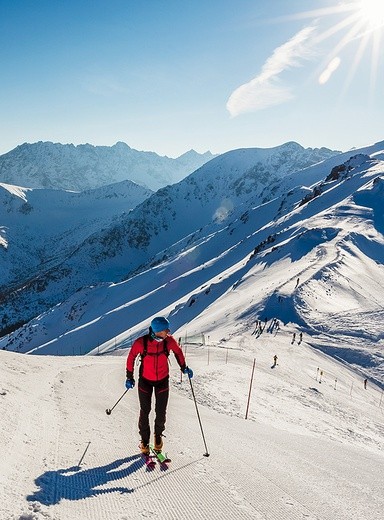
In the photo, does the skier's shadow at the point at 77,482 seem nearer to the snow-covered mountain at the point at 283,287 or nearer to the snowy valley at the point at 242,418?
the snowy valley at the point at 242,418

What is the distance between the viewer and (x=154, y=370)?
702 cm

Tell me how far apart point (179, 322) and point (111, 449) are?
5377cm

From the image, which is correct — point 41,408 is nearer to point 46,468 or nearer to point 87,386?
point 46,468

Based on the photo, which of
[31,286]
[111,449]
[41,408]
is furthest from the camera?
[31,286]

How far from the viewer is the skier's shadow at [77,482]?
4793 millimetres

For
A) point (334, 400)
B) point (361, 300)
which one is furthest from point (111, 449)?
point (361, 300)

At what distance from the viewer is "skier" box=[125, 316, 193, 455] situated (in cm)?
689

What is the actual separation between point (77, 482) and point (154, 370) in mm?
2125

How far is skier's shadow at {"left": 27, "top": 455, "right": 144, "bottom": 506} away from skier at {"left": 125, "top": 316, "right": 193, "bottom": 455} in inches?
28.7

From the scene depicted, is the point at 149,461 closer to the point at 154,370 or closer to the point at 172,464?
the point at 172,464

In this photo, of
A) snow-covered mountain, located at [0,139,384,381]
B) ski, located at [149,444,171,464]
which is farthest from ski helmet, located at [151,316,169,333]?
snow-covered mountain, located at [0,139,384,381]

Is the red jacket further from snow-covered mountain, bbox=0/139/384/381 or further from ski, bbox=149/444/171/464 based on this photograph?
snow-covered mountain, bbox=0/139/384/381

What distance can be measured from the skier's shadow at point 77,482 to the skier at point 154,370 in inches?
28.7

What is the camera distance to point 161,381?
7117mm
